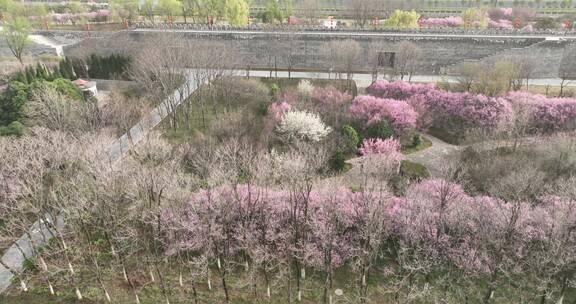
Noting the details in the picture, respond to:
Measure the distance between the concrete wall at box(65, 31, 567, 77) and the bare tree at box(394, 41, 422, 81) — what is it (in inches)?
108

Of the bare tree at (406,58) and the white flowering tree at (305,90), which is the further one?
the bare tree at (406,58)

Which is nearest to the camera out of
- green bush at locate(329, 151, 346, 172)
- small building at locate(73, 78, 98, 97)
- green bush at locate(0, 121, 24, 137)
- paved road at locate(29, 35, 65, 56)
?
green bush at locate(329, 151, 346, 172)

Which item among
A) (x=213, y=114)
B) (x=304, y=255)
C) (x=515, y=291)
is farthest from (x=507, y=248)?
(x=213, y=114)

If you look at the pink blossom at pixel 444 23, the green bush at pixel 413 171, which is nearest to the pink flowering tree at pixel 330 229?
the green bush at pixel 413 171

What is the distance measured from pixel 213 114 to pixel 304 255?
859 inches

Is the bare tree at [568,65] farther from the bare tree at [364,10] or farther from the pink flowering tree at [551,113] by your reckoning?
the bare tree at [364,10]

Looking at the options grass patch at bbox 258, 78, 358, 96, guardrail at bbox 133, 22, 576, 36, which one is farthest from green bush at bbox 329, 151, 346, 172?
guardrail at bbox 133, 22, 576, 36

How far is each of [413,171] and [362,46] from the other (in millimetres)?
26182

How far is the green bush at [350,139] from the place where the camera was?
107ft

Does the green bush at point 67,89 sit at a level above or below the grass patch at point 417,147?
above

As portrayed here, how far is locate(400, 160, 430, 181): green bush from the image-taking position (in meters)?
28.7

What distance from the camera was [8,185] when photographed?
66.3 ft

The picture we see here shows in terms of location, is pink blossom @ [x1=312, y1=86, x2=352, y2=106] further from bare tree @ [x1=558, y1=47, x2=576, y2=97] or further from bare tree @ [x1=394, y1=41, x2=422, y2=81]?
bare tree @ [x1=558, y1=47, x2=576, y2=97]

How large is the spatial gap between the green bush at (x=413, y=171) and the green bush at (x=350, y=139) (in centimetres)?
380
